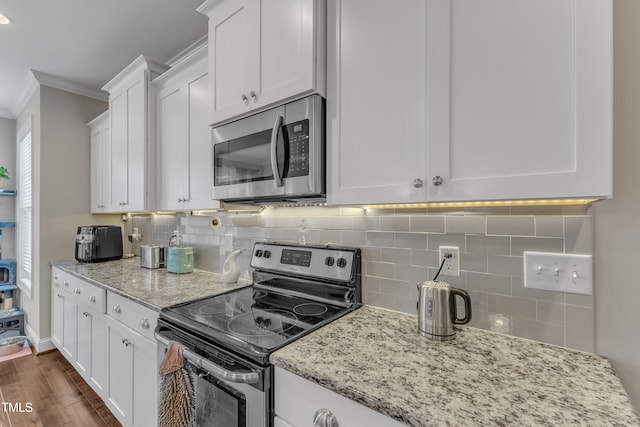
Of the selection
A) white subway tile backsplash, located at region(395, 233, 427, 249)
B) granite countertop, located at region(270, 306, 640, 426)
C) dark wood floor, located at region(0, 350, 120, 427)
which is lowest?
dark wood floor, located at region(0, 350, 120, 427)

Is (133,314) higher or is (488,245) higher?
(488,245)

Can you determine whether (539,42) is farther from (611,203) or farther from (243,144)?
(243,144)

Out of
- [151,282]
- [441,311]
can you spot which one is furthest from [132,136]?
[441,311]

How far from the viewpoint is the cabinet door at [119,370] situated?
164 centimetres

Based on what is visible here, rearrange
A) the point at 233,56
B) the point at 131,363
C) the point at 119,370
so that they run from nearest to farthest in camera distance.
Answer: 1. the point at 233,56
2. the point at 131,363
3. the point at 119,370

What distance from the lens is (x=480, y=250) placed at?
111cm

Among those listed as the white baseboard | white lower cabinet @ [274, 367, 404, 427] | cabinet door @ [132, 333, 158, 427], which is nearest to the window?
the white baseboard

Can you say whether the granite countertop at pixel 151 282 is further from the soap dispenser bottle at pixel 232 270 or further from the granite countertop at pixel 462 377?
the granite countertop at pixel 462 377

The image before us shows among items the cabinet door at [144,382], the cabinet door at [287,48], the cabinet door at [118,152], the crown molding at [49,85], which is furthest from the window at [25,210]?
the cabinet door at [287,48]

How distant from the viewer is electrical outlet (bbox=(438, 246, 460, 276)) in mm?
1155

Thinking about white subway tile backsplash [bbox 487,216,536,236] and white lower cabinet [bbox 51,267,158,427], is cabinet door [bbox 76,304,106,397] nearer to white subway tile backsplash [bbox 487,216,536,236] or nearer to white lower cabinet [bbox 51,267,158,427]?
white lower cabinet [bbox 51,267,158,427]

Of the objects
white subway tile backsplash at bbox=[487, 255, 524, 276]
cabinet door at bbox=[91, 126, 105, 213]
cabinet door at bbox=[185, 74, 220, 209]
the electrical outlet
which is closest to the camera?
white subway tile backsplash at bbox=[487, 255, 524, 276]

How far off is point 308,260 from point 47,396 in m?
2.44

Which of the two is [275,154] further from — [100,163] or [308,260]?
[100,163]
